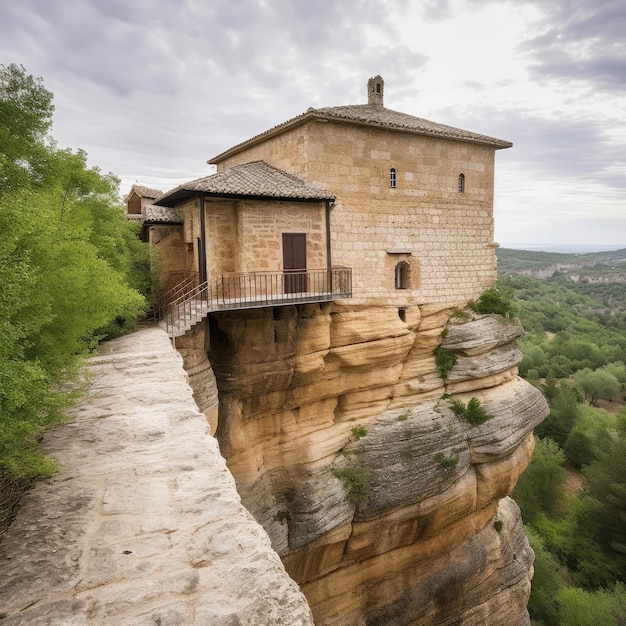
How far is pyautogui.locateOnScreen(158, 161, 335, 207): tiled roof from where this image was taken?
12.4 metres

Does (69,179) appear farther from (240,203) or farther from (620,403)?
(620,403)

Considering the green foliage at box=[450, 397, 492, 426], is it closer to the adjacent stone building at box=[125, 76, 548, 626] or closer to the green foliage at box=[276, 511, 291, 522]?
the adjacent stone building at box=[125, 76, 548, 626]

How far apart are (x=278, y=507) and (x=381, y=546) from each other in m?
3.98

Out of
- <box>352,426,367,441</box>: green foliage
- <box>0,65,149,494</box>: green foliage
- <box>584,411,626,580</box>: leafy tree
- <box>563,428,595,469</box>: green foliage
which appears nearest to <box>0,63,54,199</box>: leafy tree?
<box>0,65,149,494</box>: green foliage

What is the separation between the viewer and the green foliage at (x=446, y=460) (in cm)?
1571

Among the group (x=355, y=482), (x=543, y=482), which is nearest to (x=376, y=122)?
(x=355, y=482)

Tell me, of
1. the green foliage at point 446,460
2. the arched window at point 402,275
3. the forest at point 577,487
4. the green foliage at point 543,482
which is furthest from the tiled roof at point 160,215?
the green foliage at point 543,482

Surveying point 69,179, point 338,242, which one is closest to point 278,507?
point 338,242

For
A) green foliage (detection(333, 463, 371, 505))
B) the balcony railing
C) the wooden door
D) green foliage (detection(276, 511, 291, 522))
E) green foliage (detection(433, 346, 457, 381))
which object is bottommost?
green foliage (detection(276, 511, 291, 522))

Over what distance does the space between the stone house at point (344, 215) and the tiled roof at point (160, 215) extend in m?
0.06

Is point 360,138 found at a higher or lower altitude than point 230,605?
higher

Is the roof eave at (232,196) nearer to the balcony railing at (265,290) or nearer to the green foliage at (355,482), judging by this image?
the balcony railing at (265,290)

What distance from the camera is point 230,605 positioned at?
2301mm

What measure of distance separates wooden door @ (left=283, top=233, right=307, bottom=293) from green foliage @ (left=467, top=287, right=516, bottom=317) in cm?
738
